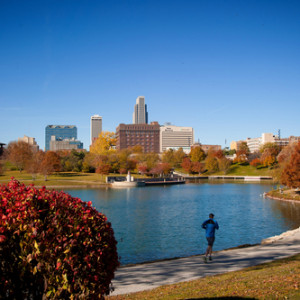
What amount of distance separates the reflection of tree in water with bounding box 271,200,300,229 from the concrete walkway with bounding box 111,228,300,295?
1219cm

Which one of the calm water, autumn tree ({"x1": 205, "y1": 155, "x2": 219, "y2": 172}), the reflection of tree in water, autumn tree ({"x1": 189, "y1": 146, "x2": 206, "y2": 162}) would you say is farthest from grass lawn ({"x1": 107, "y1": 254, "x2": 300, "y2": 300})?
autumn tree ({"x1": 189, "y1": 146, "x2": 206, "y2": 162})

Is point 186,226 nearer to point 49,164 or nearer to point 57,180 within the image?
point 57,180

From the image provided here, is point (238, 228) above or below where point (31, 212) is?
below

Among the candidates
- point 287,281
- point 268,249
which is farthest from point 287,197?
point 287,281

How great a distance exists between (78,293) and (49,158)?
8418cm

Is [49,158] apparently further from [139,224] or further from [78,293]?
[78,293]

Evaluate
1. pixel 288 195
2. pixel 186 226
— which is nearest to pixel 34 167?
pixel 288 195

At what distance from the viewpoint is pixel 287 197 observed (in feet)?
146

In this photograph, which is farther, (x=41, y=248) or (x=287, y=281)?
(x=287, y=281)

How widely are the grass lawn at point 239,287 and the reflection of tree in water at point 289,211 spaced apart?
18.1 metres

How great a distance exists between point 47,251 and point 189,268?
866cm

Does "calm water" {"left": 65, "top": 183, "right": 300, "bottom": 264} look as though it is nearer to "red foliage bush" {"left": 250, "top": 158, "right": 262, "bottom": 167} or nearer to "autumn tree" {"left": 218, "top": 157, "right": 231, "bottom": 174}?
"autumn tree" {"left": 218, "top": 157, "right": 231, "bottom": 174}

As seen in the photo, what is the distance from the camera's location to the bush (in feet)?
17.4

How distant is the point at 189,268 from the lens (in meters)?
12.8
